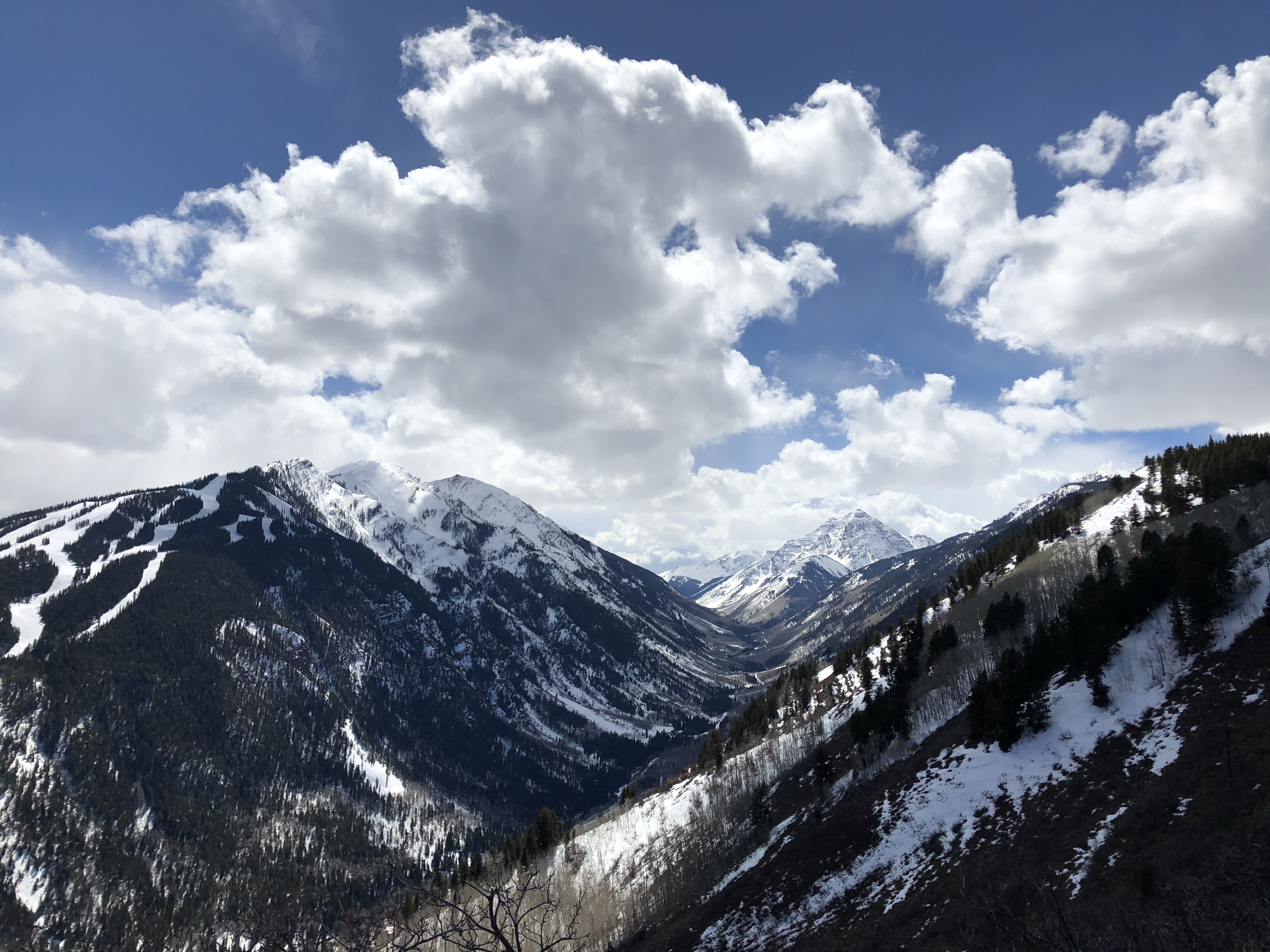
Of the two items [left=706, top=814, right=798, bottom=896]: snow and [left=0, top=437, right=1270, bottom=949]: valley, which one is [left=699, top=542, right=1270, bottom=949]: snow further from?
[left=706, top=814, right=798, bottom=896]: snow

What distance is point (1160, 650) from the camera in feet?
201

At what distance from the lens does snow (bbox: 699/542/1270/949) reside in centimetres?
5306

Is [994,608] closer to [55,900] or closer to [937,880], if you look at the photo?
[937,880]

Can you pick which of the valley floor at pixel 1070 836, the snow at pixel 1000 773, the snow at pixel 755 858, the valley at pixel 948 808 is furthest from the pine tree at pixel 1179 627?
the snow at pixel 755 858

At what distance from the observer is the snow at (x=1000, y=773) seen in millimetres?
53062

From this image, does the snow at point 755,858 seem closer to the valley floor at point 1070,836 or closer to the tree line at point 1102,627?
the valley floor at point 1070,836

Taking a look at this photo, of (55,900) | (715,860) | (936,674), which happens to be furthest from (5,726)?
(936,674)

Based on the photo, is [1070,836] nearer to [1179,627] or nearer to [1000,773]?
[1000,773]

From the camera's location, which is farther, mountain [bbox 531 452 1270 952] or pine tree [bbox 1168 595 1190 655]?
pine tree [bbox 1168 595 1190 655]

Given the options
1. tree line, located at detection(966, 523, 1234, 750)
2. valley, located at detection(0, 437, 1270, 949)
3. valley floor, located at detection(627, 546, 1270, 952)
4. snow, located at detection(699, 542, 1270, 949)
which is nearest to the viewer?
valley floor, located at detection(627, 546, 1270, 952)

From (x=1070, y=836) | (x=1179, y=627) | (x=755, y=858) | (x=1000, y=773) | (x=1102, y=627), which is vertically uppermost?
(x=1179, y=627)

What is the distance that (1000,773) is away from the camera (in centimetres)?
5788

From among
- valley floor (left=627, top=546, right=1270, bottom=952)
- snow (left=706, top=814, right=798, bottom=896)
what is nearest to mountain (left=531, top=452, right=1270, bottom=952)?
valley floor (left=627, top=546, right=1270, bottom=952)

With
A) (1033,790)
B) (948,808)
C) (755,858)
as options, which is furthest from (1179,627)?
(755,858)
